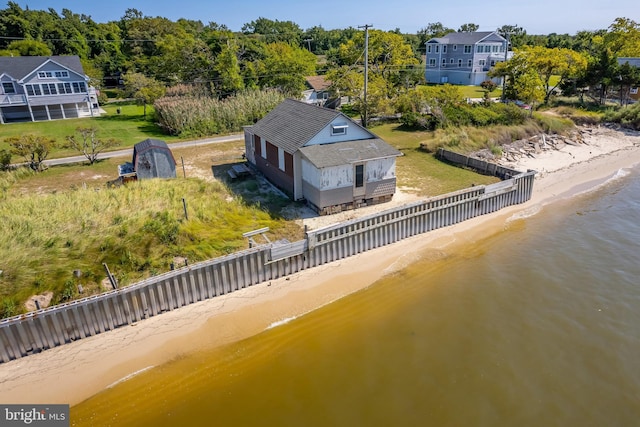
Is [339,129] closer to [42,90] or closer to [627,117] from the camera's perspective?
[627,117]

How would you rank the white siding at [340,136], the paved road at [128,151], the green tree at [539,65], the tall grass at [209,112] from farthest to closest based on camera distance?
the green tree at [539,65]
the tall grass at [209,112]
the paved road at [128,151]
the white siding at [340,136]

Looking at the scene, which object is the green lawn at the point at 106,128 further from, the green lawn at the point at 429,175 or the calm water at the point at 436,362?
the calm water at the point at 436,362

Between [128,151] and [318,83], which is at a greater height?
[318,83]

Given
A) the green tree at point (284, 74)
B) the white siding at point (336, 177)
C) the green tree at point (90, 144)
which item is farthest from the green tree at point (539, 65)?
the green tree at point (90, 144)

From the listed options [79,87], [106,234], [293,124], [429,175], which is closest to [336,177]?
[293,124]

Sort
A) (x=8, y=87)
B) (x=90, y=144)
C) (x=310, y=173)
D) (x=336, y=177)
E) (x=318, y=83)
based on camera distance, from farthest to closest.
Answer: (x=318, y=83) < (x=8, y=87) < (x=90, y=144) < (x=310, y=173) < (x=336, y=177)

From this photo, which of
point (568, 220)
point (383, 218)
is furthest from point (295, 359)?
point (568, 220)
